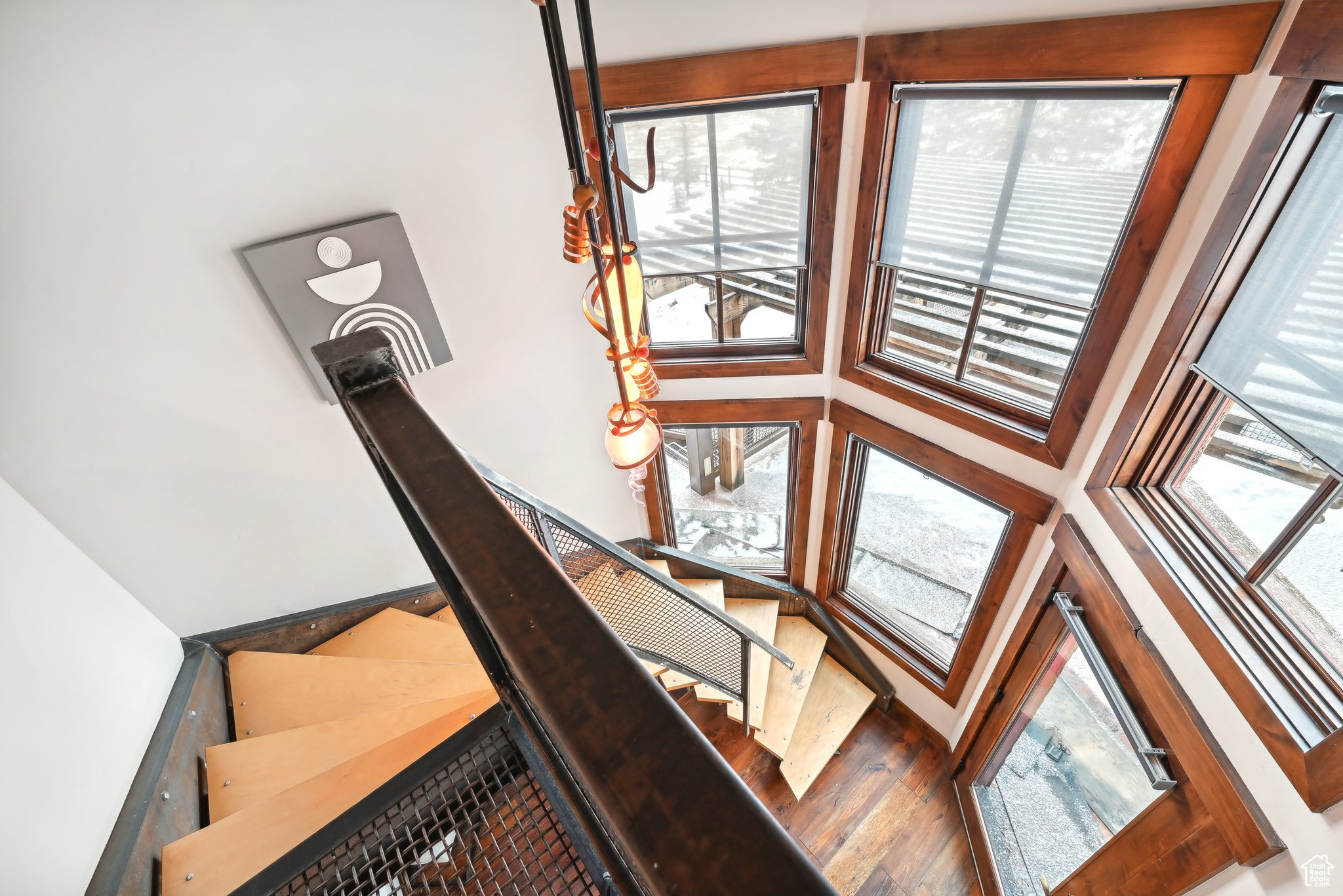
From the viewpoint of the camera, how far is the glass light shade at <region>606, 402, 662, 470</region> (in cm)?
146

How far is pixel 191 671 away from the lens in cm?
213

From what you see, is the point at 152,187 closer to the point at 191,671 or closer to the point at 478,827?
the point at 191,671

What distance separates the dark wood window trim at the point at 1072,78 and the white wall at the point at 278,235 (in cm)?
5


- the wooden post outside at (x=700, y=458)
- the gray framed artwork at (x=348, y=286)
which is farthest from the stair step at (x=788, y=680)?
the gray framed artwork at (x=348, y=286)

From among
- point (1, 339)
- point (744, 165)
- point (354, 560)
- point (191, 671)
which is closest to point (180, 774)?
point (191, 671)

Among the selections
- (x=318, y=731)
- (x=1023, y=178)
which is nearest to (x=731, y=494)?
(x=1023, y=178)

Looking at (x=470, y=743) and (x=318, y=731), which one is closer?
(x=470, y=743)

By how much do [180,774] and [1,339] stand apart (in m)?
1.35

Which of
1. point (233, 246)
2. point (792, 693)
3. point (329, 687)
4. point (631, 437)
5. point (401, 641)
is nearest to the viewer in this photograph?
point (631, 437)

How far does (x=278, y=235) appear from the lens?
197 cm

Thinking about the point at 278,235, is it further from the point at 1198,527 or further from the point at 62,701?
the point at 1198,527

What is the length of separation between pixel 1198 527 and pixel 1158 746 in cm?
63

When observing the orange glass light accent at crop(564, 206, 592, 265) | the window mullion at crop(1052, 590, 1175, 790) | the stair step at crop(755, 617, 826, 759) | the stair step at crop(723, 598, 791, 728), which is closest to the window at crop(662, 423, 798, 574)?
the stair step at crop(723, 598, 791, 728)

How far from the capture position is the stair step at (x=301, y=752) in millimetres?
1697
